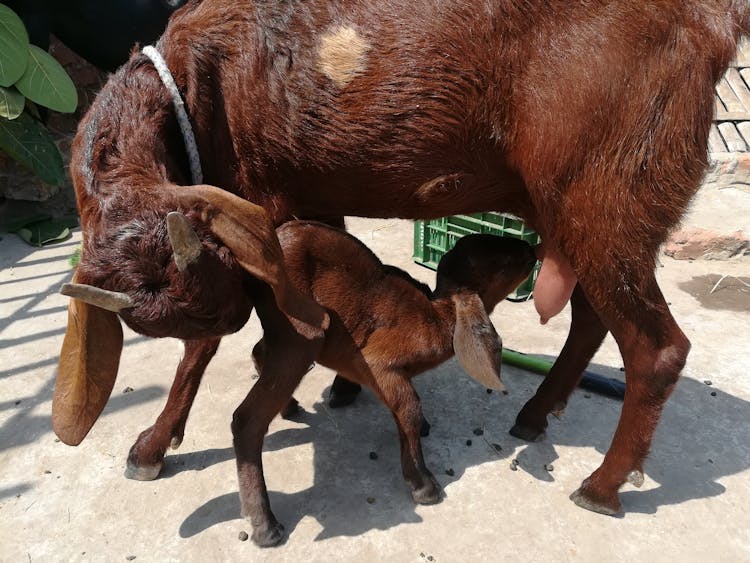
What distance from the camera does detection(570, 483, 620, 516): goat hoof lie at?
89.8 inches

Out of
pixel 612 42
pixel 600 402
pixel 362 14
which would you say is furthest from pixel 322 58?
pixel 600 402

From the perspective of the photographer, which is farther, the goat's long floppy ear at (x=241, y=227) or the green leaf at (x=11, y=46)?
the green leaf at (x=11, y=46)

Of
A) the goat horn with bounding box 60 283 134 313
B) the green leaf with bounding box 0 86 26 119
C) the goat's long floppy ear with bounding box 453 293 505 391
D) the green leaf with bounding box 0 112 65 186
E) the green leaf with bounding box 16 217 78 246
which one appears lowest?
the green leaf with bounding box 16 217 78 246

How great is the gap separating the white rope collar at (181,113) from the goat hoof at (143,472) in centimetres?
125

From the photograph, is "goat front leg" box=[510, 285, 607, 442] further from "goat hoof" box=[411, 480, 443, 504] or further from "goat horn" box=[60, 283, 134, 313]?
"goat horn" box=[60, 283, 134, 313]

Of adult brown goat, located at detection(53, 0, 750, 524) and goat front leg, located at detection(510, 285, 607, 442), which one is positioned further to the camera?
goat front leg, located at detection(510, 285, 607, 442)

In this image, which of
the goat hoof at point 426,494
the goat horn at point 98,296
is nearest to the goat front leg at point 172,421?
the goat horn at point 98,296

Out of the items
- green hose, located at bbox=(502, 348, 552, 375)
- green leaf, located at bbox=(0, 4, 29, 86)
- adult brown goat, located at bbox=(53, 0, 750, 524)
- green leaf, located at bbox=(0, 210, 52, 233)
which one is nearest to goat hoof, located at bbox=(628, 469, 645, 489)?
adult brown goat, located at bbox=(53, 0, 750, 524)

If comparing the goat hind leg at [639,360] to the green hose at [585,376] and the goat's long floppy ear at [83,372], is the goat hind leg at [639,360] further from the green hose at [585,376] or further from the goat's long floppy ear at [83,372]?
the goat's long floppy ear at [83,372]

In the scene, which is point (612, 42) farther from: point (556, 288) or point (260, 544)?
point (260, 544)

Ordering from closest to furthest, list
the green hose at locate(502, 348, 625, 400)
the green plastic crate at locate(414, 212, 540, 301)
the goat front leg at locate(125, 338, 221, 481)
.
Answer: the goat front leg at locate(125, 338, 221, 481) → the green hose at locate(502, 348, 625, 400) → the green plastic crate at locate(414, 212, 540, 301)

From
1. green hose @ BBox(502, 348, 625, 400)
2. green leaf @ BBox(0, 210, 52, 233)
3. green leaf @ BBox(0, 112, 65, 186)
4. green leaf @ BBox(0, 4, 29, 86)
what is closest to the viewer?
green hose @ BBox(502, 348, 625, 400)

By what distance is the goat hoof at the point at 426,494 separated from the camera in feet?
7.66

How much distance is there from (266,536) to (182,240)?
1148 millimetres
